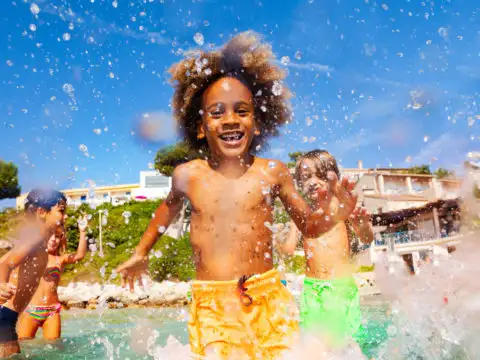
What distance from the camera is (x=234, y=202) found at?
2.94m

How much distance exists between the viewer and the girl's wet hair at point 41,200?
16.5ft

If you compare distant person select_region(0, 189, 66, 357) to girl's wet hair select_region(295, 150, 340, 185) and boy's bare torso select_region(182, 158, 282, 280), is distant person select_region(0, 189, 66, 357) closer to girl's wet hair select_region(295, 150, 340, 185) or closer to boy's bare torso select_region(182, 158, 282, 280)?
boy's bare torso select_region(182, 158, 282, 280)

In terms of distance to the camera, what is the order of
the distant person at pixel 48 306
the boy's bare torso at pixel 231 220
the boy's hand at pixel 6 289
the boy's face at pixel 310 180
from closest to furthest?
1. the boy's bare torso at pixel 231 220
2. the boy's hand at pixel 6 289
3. the boy's face at pixel 310 180
4. the distant person at pixel 48 306

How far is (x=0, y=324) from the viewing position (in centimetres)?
443

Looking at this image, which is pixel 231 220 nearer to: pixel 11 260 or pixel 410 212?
pixel 11 260

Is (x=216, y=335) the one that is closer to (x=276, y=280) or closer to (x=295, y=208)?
(x=276, y=280)

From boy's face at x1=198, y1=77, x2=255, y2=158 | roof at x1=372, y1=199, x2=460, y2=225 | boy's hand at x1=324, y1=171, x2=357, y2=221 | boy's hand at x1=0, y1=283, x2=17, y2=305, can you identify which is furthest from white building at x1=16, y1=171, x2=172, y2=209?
boy's hand at x1=324, y1=171, x2=357, y2=221

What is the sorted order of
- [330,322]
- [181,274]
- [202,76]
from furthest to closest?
[181,274], [330,322], [202,76]

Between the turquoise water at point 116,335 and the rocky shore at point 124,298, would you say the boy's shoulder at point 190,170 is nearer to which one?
the turquoise water at point 116,335

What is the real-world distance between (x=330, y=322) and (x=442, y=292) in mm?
1023

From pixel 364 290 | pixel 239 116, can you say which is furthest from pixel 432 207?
pixel 239 116

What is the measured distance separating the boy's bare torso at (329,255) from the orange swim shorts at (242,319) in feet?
4.67

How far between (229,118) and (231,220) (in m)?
0.70

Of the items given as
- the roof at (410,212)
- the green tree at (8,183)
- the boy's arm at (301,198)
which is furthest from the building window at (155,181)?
the boy's arm at (301,198)
